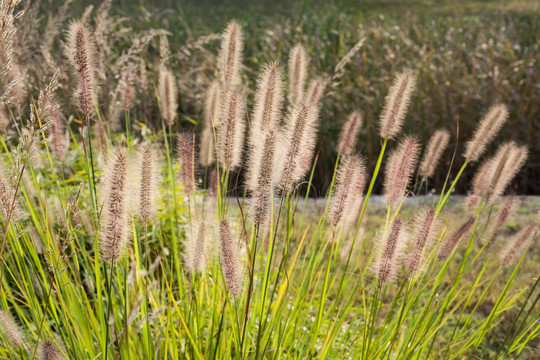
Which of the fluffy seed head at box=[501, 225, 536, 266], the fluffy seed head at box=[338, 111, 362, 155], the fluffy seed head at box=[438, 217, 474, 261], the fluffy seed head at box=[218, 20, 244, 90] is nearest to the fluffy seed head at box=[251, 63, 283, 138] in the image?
the fluffy seed head at box=[218, 20, 244, 90]

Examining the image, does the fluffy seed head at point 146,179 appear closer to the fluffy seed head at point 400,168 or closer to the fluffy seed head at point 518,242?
the fluffy seed head at point 400,168

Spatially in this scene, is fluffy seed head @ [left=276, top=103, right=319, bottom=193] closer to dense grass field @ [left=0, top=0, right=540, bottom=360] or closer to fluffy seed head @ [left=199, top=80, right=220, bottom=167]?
dense grass field @ [left=0, top=0, right=540, bottom=360]

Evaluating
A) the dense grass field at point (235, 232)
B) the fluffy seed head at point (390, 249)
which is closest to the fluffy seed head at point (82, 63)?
the dense grass field at point (235, 232)

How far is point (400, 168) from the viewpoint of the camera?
1691 millimetres

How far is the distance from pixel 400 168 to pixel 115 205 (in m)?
0.86

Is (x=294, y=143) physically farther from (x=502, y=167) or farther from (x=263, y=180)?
(x=502, y=167)

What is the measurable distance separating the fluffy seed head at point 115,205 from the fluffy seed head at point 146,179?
0.08 m

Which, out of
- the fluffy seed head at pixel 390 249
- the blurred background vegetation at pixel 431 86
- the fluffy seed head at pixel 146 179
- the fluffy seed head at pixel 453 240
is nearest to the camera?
A: the fluffy seed head at pixel 146 179

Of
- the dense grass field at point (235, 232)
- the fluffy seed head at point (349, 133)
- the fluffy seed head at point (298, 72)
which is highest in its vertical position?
the fluffy seed head at point (298, 72)

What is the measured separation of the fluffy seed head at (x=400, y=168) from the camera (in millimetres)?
1655

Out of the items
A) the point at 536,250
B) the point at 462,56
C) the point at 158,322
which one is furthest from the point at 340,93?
the point at 158,322

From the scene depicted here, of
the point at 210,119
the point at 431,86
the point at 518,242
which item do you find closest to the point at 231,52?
the point at 210,119

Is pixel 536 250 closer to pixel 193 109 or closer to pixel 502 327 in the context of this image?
pixel 502 327

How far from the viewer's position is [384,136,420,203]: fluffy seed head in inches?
65.2
